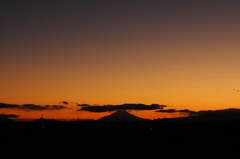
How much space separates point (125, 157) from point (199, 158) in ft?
24.1

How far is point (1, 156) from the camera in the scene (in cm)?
3662

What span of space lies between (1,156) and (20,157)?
6.88 feet

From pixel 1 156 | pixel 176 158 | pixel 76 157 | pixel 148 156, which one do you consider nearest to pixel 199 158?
pixel 176 158

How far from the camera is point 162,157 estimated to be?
36.1m

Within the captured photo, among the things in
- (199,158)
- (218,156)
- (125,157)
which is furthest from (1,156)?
(218,156)

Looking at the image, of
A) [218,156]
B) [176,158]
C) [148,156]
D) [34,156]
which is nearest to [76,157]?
[34,156]

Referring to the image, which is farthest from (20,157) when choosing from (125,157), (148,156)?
(148,156)

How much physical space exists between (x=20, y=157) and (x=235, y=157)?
71.6 feet

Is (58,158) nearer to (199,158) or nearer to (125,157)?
(125,157)

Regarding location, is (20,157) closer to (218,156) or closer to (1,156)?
(1,156)

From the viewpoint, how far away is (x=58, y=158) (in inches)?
1393

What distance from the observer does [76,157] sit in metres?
36.1

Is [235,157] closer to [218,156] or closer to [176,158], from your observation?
[218,156]

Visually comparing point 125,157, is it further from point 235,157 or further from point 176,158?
point 235,157
